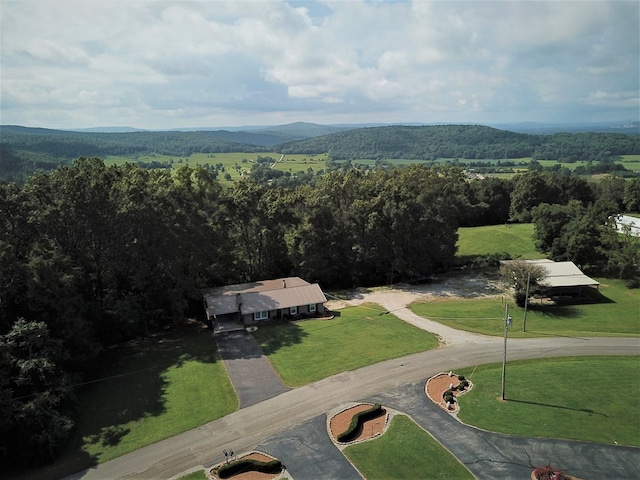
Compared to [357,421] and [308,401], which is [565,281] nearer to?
[357,421]

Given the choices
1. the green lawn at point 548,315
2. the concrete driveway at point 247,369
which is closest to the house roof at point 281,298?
the concrete driveway at point 247,369

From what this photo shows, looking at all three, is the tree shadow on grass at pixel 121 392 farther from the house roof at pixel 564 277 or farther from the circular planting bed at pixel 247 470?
the house roof at pixel 564 277

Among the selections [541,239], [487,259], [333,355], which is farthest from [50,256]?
[541,239]

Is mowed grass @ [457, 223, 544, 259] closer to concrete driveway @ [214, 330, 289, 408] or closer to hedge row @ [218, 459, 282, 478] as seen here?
concrete driveway @ [214, 330, 289, 408]

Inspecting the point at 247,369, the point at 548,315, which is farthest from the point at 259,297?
the point at 548,315

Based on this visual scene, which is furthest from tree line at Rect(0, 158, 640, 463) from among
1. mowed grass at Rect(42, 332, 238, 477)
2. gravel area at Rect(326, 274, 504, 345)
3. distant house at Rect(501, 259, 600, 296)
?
distant house at Rect(501, 259, 600, 296)

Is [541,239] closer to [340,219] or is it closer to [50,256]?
[340,219]
